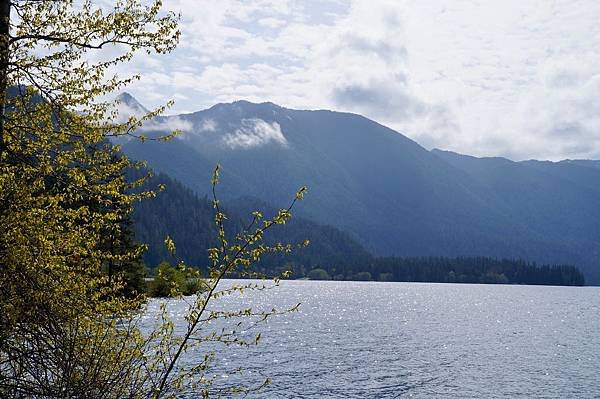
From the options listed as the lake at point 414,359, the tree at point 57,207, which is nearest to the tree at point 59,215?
the tree at point 57,207

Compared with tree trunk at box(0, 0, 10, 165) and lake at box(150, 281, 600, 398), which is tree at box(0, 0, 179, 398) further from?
lake at box(150, 281, 600, 398)

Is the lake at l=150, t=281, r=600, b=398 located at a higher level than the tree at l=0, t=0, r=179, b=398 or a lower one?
lower

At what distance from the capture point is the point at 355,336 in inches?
3556

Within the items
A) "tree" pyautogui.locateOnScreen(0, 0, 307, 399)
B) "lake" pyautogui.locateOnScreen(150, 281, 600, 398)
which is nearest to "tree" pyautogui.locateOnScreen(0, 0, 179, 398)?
"tree" pyautogui.locateOnScreen(0, 0, 307, 399)

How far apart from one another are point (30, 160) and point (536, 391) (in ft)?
163

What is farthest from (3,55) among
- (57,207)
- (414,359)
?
(414,359)

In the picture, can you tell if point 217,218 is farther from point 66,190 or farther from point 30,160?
point 30,160

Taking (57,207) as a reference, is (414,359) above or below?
below

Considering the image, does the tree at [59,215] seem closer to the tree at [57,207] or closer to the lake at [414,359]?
the tree at [57,207]

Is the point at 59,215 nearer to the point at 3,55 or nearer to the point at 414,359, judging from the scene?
the point at 3,55

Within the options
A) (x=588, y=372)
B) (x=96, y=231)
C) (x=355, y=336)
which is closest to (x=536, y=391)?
(x=588, y=372)

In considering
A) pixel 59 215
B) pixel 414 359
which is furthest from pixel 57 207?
pixel 414 359

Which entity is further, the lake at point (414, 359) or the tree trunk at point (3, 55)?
the lake at point (414, 359)

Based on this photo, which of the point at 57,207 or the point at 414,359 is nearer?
the point at 57,207
